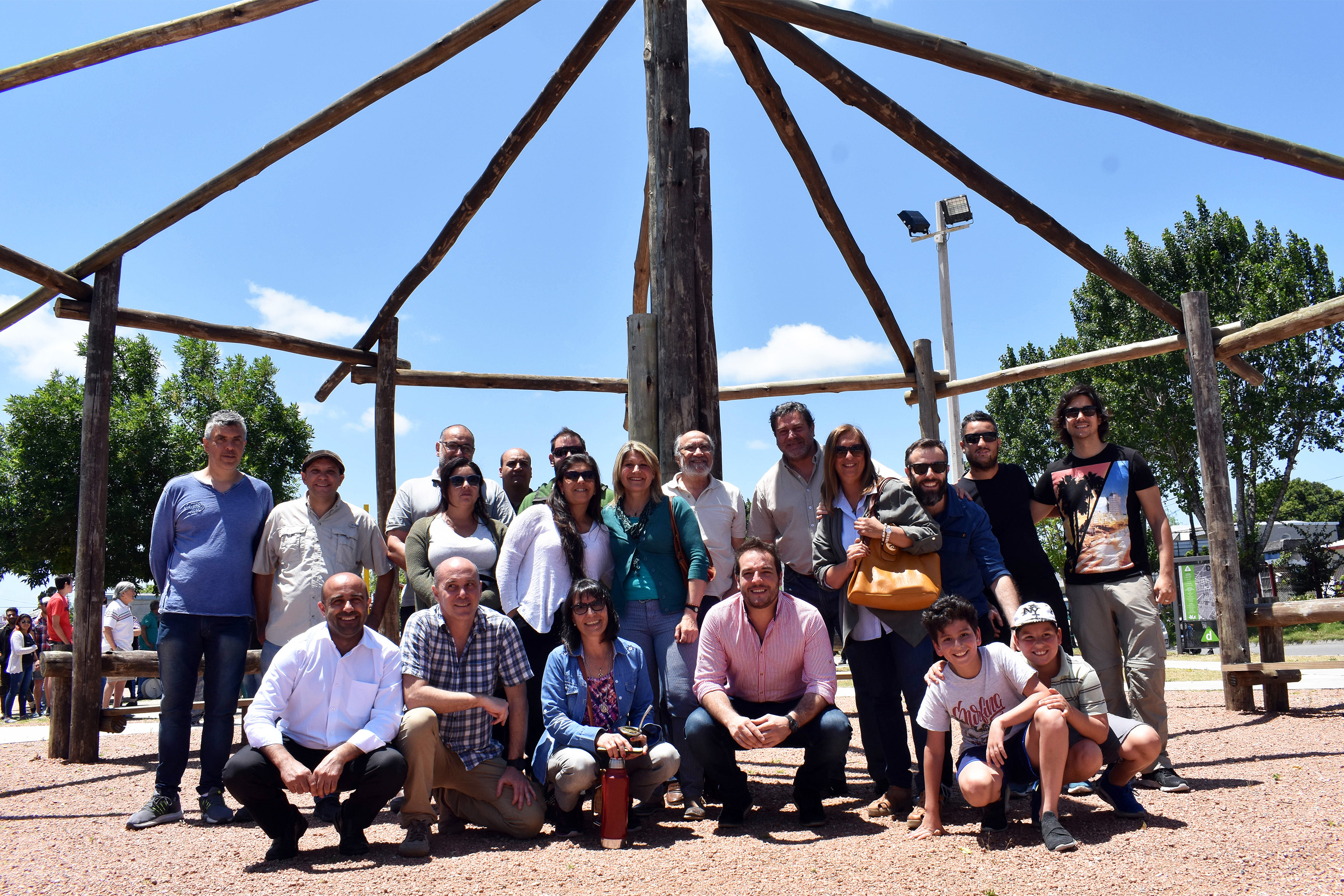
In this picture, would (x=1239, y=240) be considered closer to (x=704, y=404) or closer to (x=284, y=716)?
(x=704, y=404)

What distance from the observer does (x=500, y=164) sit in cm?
770

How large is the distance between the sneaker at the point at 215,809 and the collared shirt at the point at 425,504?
133cm

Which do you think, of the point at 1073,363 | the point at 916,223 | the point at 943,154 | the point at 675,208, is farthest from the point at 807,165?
the point at 916,223

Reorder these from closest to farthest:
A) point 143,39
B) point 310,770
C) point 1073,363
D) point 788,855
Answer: point 788,855
point 310,770
point 143,39
point 1073,363

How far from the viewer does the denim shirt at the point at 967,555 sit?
14.4 feet

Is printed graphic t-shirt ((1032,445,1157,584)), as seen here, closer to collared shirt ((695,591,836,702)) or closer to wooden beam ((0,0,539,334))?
collared shirt ((695,591,836,702))

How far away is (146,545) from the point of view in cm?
2166

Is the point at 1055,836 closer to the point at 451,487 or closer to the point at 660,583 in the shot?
the point at 660,583

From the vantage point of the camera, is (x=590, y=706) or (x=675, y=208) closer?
(x=590, y=706)

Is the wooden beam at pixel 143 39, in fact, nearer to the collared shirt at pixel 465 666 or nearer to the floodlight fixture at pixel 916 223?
the collared shirt at pixel 465 666

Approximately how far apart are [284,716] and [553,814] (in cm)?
129

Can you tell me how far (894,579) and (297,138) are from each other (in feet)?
16.4

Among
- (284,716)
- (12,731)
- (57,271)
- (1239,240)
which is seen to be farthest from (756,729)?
(1239,240)

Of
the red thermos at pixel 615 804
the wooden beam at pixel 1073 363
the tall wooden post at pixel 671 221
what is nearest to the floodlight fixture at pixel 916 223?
the wooden beam at pixel 1073 363
